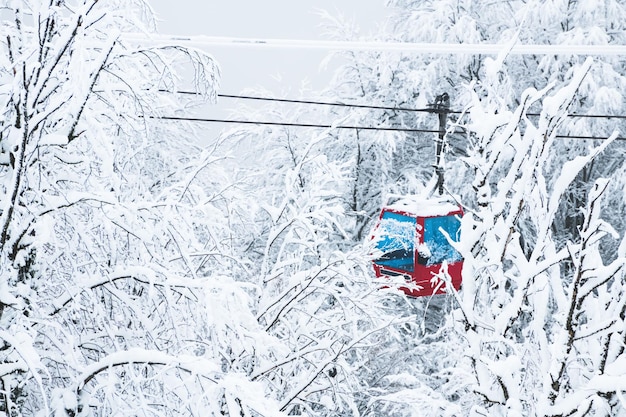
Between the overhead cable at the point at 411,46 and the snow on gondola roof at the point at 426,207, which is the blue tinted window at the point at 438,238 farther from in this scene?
the overhead cable at the point at 411,46

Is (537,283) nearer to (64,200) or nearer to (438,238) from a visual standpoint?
(64,200)

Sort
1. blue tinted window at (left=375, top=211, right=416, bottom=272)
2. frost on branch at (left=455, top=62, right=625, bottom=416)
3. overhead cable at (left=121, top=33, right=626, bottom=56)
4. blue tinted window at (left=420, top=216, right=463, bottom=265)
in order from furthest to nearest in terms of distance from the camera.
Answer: blue tinted window at (left=375, top=211, right=416, bottom=272) < blue tinted window at (left=420, top=216, right=463, bottom=265) < overhead cable at (left=121, top=33, right=626, bottom=56) < frost on branch at (left=455, top=62, right=625, bottom=416)

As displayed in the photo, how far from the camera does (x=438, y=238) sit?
23.4ft

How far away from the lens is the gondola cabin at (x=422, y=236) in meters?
7.09

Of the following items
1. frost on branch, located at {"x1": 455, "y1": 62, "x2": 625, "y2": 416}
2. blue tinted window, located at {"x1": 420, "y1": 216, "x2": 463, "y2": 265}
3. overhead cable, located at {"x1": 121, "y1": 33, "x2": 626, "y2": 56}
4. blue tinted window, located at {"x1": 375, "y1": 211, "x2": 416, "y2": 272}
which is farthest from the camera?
blue tinted window, located at {"x1": 375, "y1": 211, "x2": 416, "y2": 272}

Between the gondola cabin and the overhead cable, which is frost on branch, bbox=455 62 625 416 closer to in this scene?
the overhead cable

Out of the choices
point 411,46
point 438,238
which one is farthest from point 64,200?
point 438,238

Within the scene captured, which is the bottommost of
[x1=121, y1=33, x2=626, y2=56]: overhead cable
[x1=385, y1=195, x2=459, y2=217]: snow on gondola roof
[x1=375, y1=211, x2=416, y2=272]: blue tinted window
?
[x1=375, y1=211, x2=416, y2=272]: blue tinted window

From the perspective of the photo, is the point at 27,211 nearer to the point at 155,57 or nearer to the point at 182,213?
the point at 182,213

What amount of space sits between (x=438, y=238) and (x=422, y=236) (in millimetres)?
160

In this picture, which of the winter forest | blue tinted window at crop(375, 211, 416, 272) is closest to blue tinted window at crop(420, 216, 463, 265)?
blue tinted window at crop(375, 211, 416, 272)

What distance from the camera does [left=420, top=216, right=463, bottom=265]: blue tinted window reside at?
23.2 ft

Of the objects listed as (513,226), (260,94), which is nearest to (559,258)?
(513,226)

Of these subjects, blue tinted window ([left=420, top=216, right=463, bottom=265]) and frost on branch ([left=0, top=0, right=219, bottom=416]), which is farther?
blue tinted window ([left=420, top=216, right=463, bottom=265])
